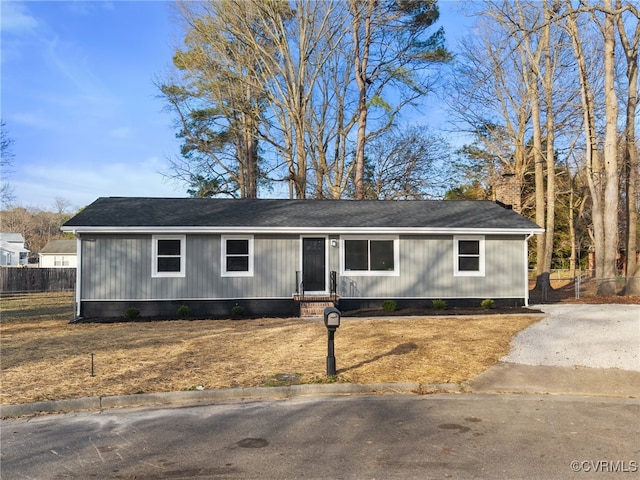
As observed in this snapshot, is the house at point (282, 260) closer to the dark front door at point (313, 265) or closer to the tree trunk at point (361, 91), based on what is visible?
the dark front door at point (313, 265)

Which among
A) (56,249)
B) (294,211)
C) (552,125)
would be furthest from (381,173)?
(56,249)

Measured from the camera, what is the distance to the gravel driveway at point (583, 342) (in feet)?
29.1

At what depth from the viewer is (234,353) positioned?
985 centimetres

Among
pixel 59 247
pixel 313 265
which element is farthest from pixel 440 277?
pixel 59 247

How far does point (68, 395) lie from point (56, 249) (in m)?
62.1

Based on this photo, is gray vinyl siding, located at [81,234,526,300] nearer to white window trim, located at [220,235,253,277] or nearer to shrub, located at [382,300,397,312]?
white window trim, located at [220,235,253,277]

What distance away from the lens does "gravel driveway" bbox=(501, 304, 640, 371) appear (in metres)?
8.86

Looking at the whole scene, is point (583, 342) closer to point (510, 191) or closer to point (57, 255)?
point (510, 191)

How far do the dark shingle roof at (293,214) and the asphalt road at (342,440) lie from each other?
10.4 meters

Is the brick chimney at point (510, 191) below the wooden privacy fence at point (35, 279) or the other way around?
the other way around

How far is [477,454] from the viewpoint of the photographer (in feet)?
16.1

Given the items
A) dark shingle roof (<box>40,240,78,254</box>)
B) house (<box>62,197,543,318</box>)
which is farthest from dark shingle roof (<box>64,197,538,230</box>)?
dark shingle roof (<box>40,240,78,254</box>)

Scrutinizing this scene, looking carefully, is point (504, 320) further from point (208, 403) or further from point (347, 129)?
point (347, 129)

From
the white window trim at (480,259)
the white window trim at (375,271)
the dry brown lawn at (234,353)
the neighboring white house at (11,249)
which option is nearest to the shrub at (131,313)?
the dry brown lawn at (234,353)
